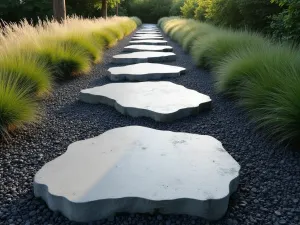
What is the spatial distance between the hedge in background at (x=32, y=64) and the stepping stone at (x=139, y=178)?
643mm

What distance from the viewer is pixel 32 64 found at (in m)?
3.14

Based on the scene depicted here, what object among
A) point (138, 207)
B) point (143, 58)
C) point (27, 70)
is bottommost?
point (143, 58)

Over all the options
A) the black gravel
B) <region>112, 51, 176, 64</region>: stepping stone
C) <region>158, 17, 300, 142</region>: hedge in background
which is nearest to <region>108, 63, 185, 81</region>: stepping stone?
<region>158, 17, 300, 142</region>: hedge in background

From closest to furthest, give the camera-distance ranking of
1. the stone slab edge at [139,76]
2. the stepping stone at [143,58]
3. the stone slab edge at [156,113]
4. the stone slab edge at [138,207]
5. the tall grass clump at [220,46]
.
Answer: the stone slab edge at [138,207] → the stone slab edge at [156,113] → the stone slab edge at [139,76] → the tall grass clump at [220,46] → the stepping stone at [143,58]

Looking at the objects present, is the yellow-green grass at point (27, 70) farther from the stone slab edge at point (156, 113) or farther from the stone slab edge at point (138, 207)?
the stone slab edge at point (138, 207)

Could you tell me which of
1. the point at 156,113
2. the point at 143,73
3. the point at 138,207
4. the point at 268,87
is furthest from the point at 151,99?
the point at 138,207

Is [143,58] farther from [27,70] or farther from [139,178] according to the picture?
[139,178]

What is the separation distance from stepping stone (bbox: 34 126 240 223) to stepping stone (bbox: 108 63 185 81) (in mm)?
1984

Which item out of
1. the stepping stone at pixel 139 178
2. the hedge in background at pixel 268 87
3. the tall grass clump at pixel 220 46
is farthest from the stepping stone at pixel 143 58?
the stepping stone at pixel 139 178

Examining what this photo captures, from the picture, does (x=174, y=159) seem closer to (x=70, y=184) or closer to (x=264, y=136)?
(x=70, y=184)

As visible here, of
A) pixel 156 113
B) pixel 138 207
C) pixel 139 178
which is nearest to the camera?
pixel 138 207

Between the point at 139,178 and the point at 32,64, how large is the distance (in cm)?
216

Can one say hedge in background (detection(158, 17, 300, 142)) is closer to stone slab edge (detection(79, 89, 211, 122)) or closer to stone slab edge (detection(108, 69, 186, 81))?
stone slab edge (detection(79, 89, 211, 122))

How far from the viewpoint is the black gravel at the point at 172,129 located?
4.57ft
